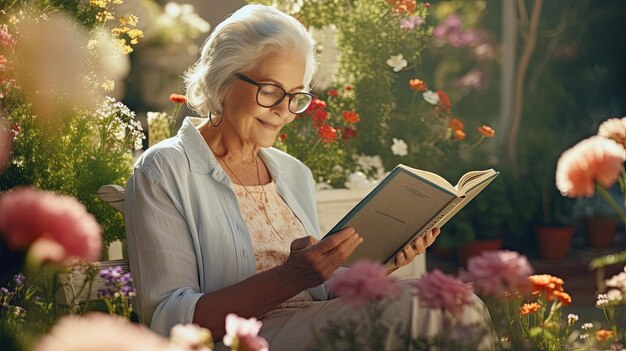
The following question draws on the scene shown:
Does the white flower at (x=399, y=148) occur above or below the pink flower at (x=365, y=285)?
above

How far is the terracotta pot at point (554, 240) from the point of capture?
5574mm

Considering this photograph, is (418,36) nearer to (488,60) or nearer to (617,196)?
(488,60)

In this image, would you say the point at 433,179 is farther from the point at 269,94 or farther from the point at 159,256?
the point at 159,256

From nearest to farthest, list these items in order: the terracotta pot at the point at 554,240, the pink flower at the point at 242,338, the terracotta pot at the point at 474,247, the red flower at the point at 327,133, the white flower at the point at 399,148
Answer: the pink flower at the point at 242,338 < the red flower at the point at 327,133 < the white flower at the point at 399,148 < the terracotta pot at the point at 474,247 < the terracotta pot at the point at 554,240

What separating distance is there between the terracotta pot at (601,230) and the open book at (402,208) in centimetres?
393

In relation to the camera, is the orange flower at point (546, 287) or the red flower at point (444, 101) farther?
the red flower at point (444, 101)

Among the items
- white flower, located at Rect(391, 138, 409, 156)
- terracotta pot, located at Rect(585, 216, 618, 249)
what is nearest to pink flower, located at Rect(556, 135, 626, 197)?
white flower, located at Rect(391, 138, 409, 156)

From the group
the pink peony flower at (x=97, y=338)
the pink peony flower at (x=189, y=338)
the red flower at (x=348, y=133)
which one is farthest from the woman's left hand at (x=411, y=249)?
the red flower at (x=348, y=133)

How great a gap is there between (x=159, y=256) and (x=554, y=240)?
3.84 m

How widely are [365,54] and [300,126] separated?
22.3 inches

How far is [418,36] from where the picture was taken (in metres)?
4.61

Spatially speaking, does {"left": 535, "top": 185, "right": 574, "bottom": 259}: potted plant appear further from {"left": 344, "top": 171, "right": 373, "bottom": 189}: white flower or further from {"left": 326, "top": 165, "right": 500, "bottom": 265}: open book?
{"left": 326, "top": 165, "right": 500, "bottom": 265}: open book

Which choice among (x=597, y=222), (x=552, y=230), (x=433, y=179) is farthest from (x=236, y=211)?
(x=597, y=222)

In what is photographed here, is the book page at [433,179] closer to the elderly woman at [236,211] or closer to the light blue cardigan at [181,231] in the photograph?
the elderly woman at [236,211]
